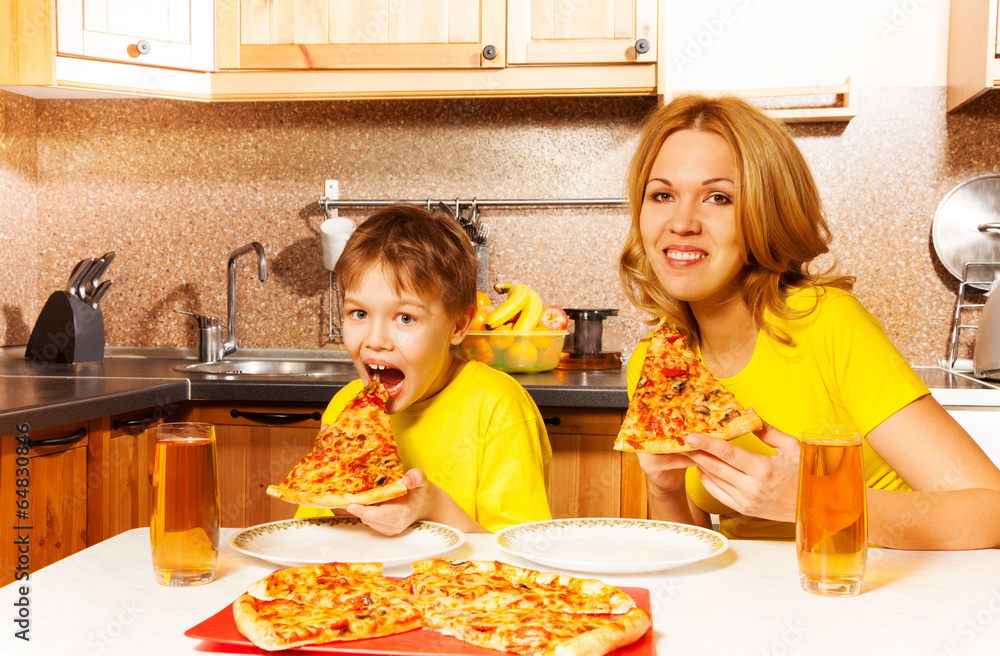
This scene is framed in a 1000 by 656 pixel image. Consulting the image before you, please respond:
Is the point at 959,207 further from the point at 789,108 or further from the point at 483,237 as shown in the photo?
the point at 483,237

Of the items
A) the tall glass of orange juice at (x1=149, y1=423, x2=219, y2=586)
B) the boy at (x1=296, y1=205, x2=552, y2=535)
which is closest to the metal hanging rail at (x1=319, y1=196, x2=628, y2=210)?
the boy at (x1=296, y1=205, x2=552, y2=535)

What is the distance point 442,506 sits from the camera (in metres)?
1.19

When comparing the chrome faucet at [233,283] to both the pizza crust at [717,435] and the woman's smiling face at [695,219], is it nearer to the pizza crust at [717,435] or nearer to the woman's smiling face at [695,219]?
the woman's smiling face at [695,219]

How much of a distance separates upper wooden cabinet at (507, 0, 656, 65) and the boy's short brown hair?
1206 millimetres

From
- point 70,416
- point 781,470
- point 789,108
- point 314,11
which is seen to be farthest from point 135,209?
point 781,470

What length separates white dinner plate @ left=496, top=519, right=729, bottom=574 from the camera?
90cm

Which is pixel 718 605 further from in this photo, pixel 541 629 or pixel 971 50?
pixel 971 50

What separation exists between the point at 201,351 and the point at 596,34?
168 centimetres

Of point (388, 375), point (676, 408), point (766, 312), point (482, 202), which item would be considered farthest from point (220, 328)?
point (676, 408)

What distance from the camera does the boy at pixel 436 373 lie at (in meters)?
1.43

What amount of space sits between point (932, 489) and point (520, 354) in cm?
140

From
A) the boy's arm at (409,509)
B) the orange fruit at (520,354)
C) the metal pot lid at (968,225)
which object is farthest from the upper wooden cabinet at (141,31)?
the metal pot lid at (968,225)

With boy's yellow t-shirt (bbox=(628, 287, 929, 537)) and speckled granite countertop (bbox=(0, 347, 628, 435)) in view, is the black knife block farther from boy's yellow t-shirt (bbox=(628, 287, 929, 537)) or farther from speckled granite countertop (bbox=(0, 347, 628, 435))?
boy's yellow t-shirt (bbox=(628, 287, 929, 537))

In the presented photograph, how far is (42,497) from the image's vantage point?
188 centimetres
